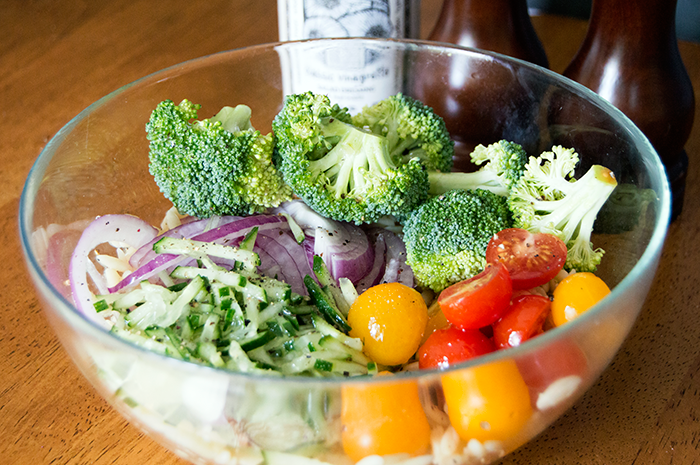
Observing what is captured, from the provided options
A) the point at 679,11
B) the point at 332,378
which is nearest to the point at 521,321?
the point at 332,378

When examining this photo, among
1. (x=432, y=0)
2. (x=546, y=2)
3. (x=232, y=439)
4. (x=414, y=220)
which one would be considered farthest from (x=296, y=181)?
(x=546, y=2)

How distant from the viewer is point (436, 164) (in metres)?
1.02

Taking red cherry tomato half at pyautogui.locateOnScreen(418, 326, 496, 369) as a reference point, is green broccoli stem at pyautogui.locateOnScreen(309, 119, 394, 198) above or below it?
above

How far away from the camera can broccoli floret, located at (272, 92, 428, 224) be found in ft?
2.99

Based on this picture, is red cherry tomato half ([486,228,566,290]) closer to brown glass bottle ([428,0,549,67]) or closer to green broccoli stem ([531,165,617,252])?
green broccoli stem ([531,165,617,252])

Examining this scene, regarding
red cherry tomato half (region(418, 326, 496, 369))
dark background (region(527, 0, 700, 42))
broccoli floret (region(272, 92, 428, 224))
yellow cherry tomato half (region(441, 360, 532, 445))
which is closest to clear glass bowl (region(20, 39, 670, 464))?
yellow cherry tomato half (region(441, 360, 532, 445))

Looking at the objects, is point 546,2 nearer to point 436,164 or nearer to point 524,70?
point 524,70

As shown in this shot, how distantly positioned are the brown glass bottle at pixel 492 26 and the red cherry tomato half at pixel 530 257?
486 millimetres

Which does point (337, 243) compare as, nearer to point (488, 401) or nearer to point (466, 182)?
point (466, 182)

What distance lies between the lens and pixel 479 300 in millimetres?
727

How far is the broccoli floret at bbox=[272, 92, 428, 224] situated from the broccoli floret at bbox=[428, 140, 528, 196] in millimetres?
55

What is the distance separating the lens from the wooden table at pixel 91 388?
0.78 m

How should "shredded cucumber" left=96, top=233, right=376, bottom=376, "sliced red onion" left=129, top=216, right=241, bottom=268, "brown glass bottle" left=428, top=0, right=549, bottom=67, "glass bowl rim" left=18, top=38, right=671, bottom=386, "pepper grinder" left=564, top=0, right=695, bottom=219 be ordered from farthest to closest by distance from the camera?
"brown glass bottle" left=428, top=0, right=549, bottom=67 < "pepper grinder" left=564, top=0, right=695, bottom=219 < "sliced red onion" left=129, top=216, right=241, bottom=268 < "shredded cucumber" left=96, top=233, right=376, bottom=376 < "glass bowl rim" left=18, top=38, right=671, bottom=386

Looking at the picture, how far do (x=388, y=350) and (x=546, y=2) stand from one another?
1.39 m
